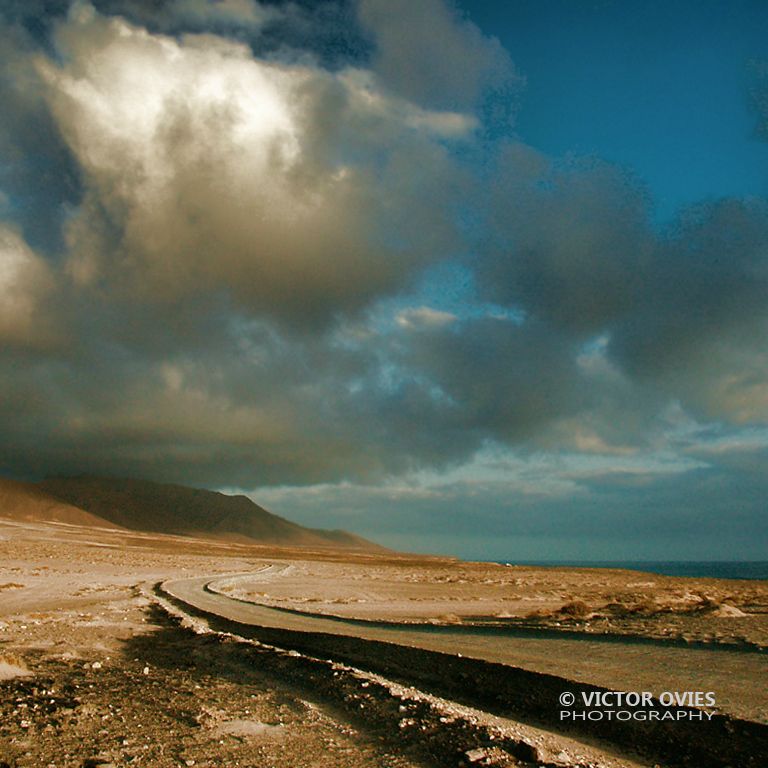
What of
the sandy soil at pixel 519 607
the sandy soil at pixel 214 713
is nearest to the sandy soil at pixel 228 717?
the sandy soil at pixel 214 713

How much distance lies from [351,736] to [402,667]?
199 inches

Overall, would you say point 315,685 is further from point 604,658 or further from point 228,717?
point 604,658

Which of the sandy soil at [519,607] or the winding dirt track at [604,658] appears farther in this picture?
the sandy soil at [519,607]

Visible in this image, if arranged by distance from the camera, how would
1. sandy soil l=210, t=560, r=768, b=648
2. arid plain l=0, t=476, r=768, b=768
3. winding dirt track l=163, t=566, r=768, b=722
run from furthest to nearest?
sandy soil l=210, t=560, r=768, b=648 → winding dirt track l=163, t=566, r=768, b=722 → arid plain l=0, t=476, r=768, b=768

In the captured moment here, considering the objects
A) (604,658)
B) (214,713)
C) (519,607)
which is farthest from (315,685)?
(519,607)

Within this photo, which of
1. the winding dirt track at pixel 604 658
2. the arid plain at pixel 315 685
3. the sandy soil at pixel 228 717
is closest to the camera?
the sandy soil at pixel 228 717

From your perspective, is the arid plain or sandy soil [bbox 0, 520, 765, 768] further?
the arid plain

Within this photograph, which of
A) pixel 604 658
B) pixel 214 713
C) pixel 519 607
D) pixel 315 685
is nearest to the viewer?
pixel 214 713

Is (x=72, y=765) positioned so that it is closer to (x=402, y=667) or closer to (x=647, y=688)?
(x=402, y=667)

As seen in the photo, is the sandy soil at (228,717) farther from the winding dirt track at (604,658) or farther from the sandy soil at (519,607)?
the sandy soil at (519,607)

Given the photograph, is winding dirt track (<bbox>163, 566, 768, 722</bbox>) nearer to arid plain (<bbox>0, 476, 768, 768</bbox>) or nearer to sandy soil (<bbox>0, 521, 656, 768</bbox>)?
arid plain (<bbox>0, 476, 768, 768</bbox>)

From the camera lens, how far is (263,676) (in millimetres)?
13453

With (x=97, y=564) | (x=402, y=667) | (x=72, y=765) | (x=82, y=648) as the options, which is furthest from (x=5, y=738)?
(x=97, y=564)

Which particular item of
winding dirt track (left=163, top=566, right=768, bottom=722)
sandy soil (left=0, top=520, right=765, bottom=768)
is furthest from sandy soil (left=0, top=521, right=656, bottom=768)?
winding dirt track (left=163, top=566, right=768, bottom=722)
